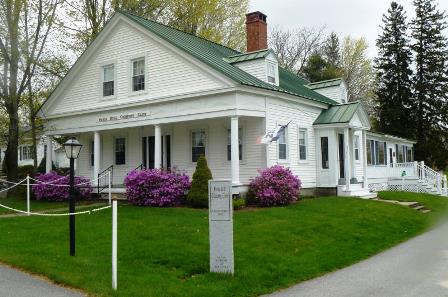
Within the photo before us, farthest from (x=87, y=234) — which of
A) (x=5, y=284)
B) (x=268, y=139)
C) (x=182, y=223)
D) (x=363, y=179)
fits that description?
(x=363, y=179)

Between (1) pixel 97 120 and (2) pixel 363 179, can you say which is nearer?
(1) pixel 97 120

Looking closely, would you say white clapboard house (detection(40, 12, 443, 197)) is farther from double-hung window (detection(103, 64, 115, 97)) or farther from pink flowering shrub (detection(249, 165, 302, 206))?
pink flowering shrub (detection(249, 165, 302, 206))

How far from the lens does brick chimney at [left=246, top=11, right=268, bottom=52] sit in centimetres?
2639

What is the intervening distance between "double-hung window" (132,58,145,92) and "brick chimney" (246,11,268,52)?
6.87 m

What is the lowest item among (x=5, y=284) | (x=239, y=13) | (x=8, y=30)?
(x=5, y=284)

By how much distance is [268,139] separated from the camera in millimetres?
18531

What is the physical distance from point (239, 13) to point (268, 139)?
70.6 ft

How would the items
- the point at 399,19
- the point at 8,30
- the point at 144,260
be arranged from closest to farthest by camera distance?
the point at 144,260 → the point at 8,30 → the point at 399,19

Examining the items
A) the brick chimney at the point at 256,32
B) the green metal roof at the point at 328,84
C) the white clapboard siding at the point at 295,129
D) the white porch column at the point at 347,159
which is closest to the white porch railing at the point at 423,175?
the green metal roof at the point at 328,84

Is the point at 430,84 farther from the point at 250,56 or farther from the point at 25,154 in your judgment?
the point at 25,154

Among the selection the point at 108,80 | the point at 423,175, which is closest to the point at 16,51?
the point at 108,80

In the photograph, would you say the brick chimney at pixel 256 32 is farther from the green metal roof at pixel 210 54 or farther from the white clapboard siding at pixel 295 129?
the white clapboard siding at pixel 295 129

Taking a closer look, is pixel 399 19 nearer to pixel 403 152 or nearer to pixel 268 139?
pixel 403 152

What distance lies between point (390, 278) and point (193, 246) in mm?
4137
